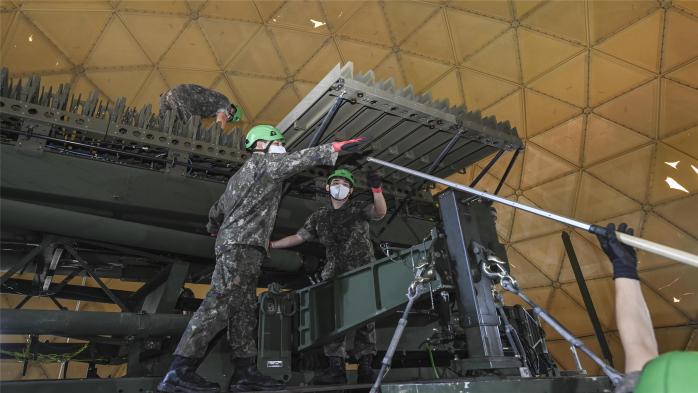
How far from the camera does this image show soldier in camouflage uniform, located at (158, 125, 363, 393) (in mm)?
3662

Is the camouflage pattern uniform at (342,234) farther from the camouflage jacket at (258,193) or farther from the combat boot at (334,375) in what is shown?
the camouflage jacket at (258,193)

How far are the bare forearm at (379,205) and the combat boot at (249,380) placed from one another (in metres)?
2.39

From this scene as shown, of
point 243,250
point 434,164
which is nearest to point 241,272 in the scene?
point 243,250

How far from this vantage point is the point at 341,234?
18.3 ft

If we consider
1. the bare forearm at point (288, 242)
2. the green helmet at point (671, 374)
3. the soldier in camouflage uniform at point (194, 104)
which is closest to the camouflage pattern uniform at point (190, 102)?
the soldier in camouflage uniform at point (194, 104)

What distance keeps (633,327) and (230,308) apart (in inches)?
126

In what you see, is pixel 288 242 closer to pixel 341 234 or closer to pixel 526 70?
pixel 341 234

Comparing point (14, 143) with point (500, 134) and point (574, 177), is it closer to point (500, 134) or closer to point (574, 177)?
point (500, 134)

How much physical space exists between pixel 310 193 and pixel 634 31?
10.3 metres

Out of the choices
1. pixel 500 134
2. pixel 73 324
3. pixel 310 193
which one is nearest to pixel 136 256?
pixel 73 324

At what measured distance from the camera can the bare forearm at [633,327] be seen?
6.33 ft

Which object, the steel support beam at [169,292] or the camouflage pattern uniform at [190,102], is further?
the camouflage pattern uniform at [190,102]

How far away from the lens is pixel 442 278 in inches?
138

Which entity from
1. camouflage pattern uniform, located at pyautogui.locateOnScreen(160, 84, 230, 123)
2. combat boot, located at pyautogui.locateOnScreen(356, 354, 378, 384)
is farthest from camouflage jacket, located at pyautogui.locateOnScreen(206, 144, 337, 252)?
camouflage pattern uniform, located at pyautogui.locateOnScreen(160, 84, 230, 123)
